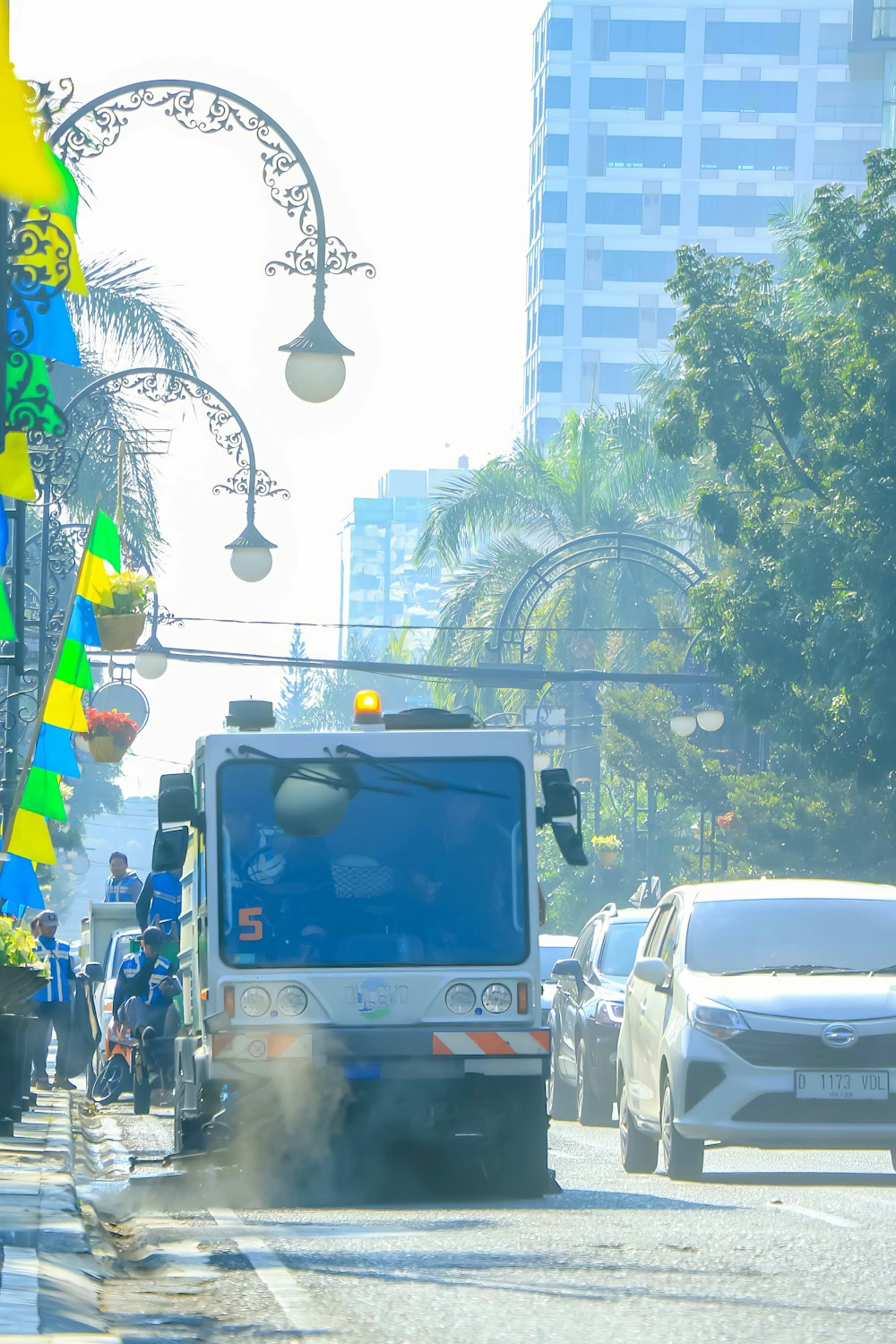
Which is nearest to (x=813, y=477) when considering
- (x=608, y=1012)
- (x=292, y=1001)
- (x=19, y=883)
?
(x=608, y=1012)

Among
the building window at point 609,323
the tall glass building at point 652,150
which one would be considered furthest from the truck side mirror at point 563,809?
the building window at point 609,323

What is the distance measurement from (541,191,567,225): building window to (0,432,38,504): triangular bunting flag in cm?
15004

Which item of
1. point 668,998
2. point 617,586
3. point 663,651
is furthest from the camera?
point 617,586

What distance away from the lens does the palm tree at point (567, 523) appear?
58.5 metres

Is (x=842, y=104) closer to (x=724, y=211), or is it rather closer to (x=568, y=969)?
(x=724, y=211)

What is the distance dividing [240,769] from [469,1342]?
5996 mm

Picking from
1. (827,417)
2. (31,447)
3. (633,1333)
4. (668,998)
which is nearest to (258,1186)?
(668,998)

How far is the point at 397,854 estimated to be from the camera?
13.2 metres

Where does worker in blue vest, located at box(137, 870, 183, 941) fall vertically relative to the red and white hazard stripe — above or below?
above

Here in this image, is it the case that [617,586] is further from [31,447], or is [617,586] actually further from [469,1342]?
[469,1342]

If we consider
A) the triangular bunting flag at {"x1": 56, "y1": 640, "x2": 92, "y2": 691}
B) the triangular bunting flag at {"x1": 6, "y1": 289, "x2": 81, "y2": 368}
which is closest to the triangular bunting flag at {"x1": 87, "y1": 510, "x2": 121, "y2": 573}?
the triangular bunting flag at {"x1": 56, "y1": 640, "x2": 92, "y2": 691}

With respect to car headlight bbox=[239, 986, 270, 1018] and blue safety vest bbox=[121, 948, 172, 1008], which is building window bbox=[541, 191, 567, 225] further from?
car headlight bbox=[239, 986, 270, 1018]

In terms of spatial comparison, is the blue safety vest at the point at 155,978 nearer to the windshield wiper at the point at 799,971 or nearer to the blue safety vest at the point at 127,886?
the blue safety vest at the point at 127,886

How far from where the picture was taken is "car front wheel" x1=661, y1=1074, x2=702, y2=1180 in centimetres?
1373
